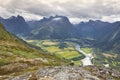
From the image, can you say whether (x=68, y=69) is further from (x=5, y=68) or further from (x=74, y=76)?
(x=5, y=68)

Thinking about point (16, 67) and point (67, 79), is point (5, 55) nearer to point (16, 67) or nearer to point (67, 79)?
point (16, 67)

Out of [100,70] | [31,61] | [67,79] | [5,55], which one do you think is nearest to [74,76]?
[67,79]

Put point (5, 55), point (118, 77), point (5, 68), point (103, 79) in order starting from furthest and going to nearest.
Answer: point (5, 55), point (5, 68), point (118, 77), point (103, 79)

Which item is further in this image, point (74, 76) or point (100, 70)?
point (100, 70)

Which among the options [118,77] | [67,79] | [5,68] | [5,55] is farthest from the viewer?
[5,55]

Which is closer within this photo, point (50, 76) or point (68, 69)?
point (50, 76)

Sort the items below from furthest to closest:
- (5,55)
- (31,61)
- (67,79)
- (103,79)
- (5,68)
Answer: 1. (5,55)
2. (31,61)
3. (5,68)
4. (103,79)
5. (67,79)

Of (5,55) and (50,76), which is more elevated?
(5,55)

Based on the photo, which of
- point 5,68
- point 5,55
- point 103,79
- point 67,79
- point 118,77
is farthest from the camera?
point 5,55

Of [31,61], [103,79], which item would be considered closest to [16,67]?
[31,61]
